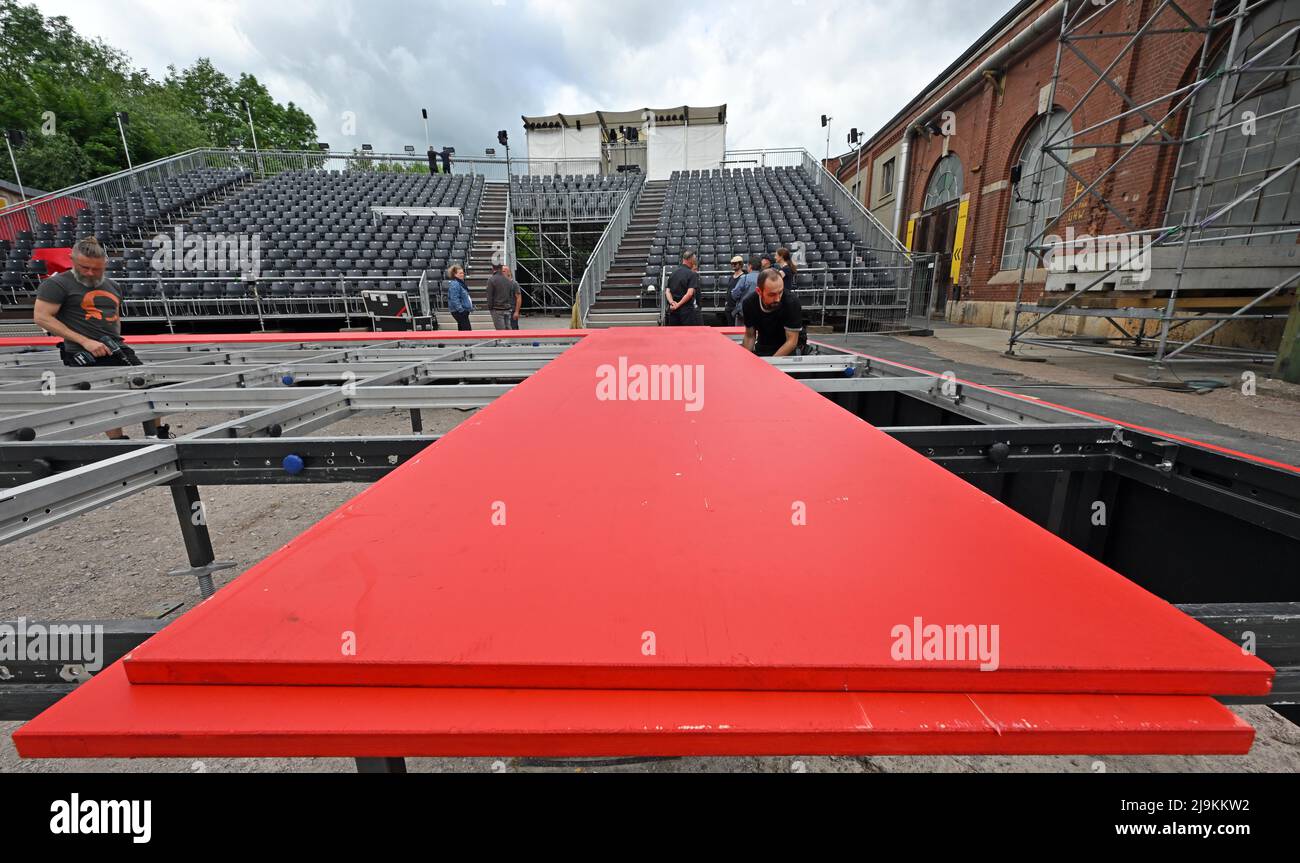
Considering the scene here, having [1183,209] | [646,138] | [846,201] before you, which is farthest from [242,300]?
[646,138]

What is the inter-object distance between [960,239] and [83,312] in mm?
19132

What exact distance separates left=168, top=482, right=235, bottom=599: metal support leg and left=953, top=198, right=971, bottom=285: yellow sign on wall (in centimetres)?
1854

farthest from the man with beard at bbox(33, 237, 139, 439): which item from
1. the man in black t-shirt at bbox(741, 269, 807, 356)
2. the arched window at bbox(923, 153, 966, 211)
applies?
the arched window at bbox(923, 153, 966, 211)

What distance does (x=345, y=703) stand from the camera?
2.30ft

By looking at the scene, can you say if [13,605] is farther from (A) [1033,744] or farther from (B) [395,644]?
(A) [1033,744]

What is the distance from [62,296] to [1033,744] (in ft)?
22.5

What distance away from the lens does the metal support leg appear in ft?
8.70

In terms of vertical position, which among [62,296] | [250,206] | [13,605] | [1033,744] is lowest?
[13,605]

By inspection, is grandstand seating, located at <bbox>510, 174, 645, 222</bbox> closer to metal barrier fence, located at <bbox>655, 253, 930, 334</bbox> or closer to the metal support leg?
metal barrier fence, located at <bbox>655, 253, 930, 334</bbox>

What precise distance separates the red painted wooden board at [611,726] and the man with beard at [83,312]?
5.49m
